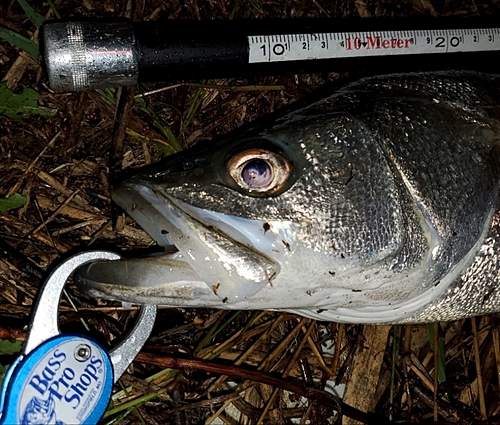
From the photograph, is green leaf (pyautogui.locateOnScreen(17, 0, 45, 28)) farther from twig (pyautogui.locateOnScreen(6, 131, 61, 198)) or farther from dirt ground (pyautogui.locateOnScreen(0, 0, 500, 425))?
twig (pyautogui.locateOnScreen(6, 131, 61, 198))

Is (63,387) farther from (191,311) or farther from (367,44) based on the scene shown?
(367,44)

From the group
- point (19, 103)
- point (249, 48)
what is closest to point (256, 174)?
point (249, 48)

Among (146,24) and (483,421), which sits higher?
(146,24)

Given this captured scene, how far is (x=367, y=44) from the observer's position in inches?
92.2

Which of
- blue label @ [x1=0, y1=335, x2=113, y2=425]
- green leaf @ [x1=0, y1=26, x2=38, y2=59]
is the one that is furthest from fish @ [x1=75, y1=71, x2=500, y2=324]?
green leaf @ [x1=0, y1=26, x2=38, y2=59]

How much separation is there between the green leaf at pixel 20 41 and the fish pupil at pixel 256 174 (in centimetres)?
114

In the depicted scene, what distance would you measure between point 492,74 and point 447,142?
46 centimetres

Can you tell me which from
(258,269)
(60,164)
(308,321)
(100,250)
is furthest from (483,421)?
(60,164)

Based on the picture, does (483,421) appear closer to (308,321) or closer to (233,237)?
(308,321)

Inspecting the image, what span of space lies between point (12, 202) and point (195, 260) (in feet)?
2.96

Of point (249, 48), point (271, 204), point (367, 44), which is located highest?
point (367, 44)

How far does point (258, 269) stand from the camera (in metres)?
1.67

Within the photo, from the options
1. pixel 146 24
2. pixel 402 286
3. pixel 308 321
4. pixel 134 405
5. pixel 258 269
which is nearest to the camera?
pixel 258 269

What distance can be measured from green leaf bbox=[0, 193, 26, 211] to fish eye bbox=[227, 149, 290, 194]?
91 cm
